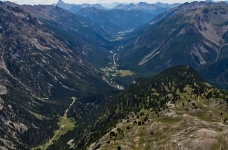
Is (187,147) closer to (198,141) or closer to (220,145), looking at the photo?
(198,141)


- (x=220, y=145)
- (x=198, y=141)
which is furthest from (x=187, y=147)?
(x=220, y=145)
